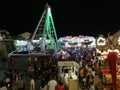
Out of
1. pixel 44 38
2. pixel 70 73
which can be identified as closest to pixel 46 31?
pixel 44 38

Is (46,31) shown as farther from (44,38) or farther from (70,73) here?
(70,73)

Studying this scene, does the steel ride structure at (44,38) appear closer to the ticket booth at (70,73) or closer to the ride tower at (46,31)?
the ride tower at (46,31)

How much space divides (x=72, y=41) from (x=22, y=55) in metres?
6.67

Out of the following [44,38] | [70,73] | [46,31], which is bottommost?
[70,73]

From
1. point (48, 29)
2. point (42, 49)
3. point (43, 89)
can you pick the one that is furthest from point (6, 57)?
point (43, 89)

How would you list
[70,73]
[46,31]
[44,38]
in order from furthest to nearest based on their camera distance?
1. [46,31]
2. [44,38]
3. [70,73]

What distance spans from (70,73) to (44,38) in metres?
18.4

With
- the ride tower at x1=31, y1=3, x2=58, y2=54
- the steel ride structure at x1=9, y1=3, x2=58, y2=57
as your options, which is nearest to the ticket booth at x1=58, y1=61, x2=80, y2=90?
the steel ride structure at x1=9, y1=3, x2=58, y2=57

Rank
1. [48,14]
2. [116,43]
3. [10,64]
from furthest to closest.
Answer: [48,14], [10,64], [116,43]

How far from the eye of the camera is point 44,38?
30656 mm

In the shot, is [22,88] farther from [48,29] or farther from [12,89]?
[48,29]

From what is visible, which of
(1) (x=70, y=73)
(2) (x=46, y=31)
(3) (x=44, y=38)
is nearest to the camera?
(1) (x=70, y=73)

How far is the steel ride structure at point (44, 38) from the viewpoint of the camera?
97.8ft

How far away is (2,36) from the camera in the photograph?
33938 millimetres
